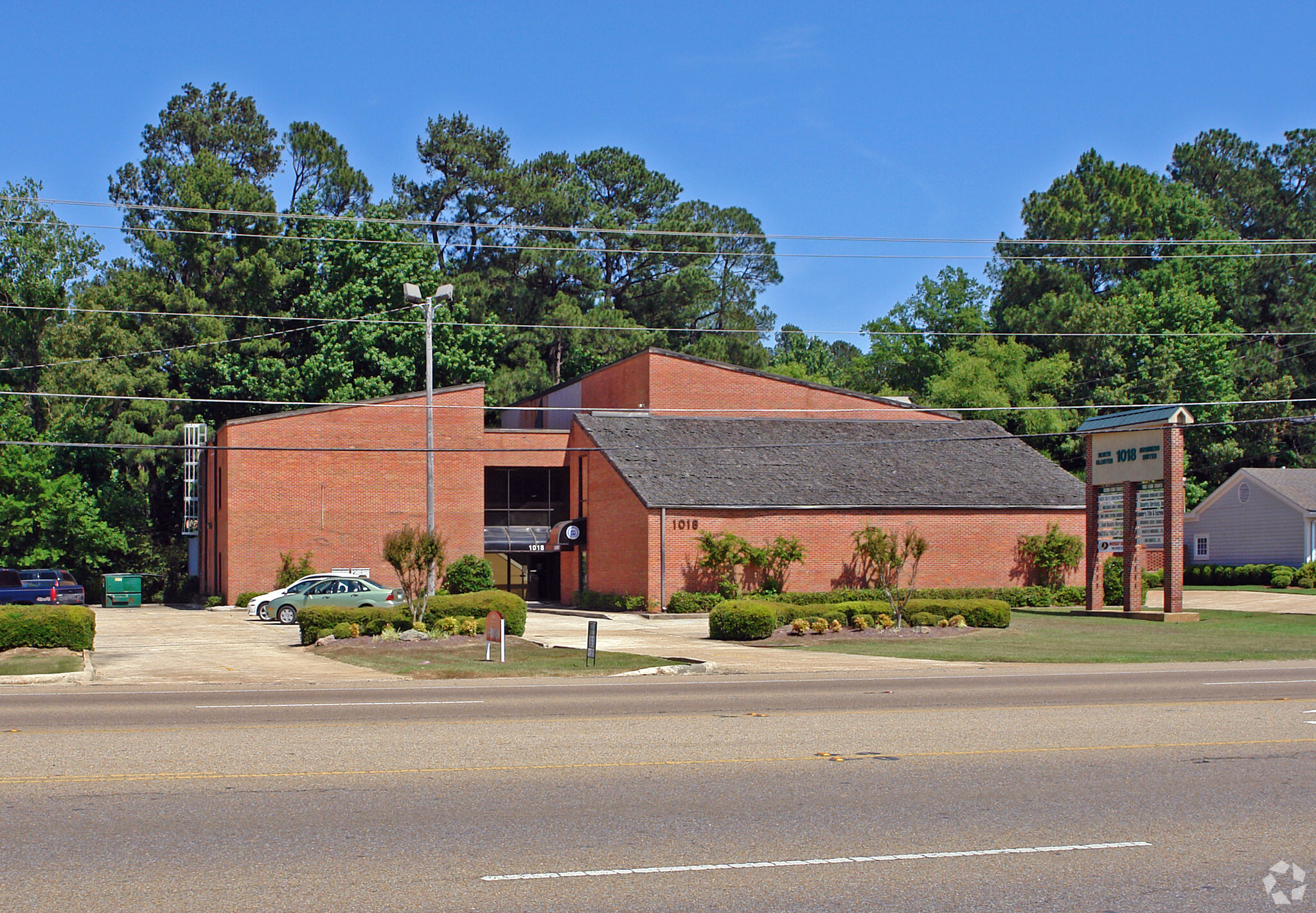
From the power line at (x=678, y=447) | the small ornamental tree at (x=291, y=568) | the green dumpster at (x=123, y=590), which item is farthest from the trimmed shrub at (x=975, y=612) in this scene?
the green dumpster at (x=123, y=590)

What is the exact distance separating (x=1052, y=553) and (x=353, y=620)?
96.0ft

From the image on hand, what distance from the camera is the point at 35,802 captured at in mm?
9367

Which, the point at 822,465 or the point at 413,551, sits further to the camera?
the point at 822,465

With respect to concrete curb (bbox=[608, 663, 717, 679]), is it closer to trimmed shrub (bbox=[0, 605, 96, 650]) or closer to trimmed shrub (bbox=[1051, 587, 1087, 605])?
trimmed shrub (bbox=[0, 605, 96, 650])

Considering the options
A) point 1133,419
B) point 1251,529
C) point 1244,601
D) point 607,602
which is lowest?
point 607,602

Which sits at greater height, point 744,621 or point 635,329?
point 635,329

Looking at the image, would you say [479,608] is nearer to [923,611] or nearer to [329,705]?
[923,611]

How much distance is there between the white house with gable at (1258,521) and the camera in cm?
5734

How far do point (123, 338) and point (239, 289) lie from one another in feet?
21.8

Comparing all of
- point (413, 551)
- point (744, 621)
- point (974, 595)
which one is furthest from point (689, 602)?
point (413, 551)

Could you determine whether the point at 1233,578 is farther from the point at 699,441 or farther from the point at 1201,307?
the point at 699,441

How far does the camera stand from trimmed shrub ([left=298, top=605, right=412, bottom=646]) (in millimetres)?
28625

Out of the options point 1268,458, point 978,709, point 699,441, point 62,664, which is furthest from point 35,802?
point 1268,458

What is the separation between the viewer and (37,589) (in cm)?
3822
